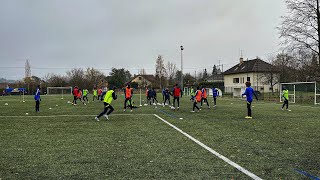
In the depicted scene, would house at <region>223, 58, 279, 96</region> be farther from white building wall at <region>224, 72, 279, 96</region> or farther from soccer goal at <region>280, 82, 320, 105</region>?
soccer goal at <region>280, 82, 320, 105</region>

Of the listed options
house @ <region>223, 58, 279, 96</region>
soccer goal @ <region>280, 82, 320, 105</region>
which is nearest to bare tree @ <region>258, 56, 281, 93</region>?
house @ <region>223, 58, 279, 96</region>

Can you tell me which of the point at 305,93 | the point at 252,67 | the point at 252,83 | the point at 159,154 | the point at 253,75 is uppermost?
the point at 252,67

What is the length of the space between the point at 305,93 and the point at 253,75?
33.1 metres

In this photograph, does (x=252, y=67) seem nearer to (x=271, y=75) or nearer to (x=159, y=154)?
(x=271, y=75)

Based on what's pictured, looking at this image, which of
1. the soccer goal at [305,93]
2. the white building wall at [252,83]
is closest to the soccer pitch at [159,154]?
the soccer goal at [305,93]

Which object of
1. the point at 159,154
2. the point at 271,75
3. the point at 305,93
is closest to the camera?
the point at 159,154

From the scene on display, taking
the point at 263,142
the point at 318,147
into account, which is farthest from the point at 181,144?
the point at 318,147

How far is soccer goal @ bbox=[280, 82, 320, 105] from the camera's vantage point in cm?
2828

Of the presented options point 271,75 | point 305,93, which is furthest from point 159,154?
point 271,75

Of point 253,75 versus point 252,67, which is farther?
point 252,67

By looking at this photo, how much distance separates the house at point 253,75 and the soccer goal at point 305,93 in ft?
67.4

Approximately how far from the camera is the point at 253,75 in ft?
204

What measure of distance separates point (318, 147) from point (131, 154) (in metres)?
4.93

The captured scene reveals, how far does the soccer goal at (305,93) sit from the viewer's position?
92.8 ft
